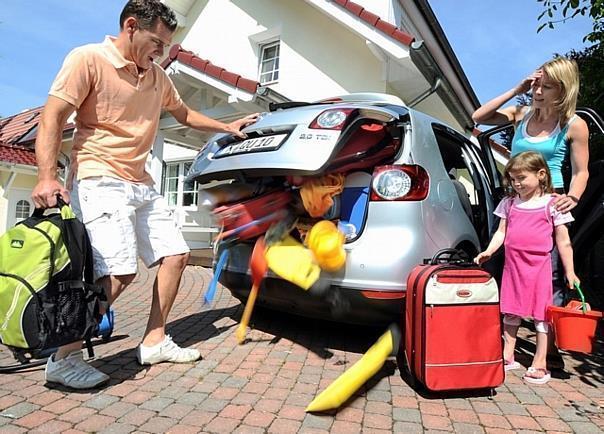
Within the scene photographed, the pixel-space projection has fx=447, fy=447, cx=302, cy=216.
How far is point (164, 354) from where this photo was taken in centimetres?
281

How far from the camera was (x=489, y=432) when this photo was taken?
6.82ft

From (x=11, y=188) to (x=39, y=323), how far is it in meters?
13.3

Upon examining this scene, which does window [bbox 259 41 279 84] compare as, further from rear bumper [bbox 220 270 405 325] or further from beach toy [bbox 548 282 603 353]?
beach toy [bbox 548 282 603 353]

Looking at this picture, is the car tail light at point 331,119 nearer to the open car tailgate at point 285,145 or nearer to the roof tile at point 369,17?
the open car tailgate at point 285,145

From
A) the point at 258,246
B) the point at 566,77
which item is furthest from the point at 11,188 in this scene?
the point at 566,77

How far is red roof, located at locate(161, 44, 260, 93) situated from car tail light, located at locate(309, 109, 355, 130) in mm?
4329

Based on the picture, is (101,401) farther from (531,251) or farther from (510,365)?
(531,251)

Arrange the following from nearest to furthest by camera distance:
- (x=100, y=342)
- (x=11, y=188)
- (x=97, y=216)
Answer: (x=97, y=216), (x=100, y=342), (x=11, y=188)

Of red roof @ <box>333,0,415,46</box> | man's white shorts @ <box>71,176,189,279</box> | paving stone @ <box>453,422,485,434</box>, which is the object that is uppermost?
red roof @ <box>333,0,415,46</box>

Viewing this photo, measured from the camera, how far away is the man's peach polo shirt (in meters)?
2.37

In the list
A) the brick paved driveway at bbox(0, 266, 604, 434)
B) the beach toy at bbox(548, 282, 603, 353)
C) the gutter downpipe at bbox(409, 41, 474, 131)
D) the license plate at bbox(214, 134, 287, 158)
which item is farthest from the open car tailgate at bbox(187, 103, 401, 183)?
the gutter downpipe at bbox(409, 41, 474, 131)

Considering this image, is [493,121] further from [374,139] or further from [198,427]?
[198,427]

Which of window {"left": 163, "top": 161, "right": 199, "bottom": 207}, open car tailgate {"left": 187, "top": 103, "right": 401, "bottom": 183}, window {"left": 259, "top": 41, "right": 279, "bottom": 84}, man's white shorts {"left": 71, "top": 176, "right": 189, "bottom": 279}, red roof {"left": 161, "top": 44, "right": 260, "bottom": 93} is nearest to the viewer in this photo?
man's white shorts {"left": 71, "top": 176, "right": 189, "bottom": 279}

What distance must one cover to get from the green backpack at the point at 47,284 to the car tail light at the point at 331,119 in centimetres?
145
